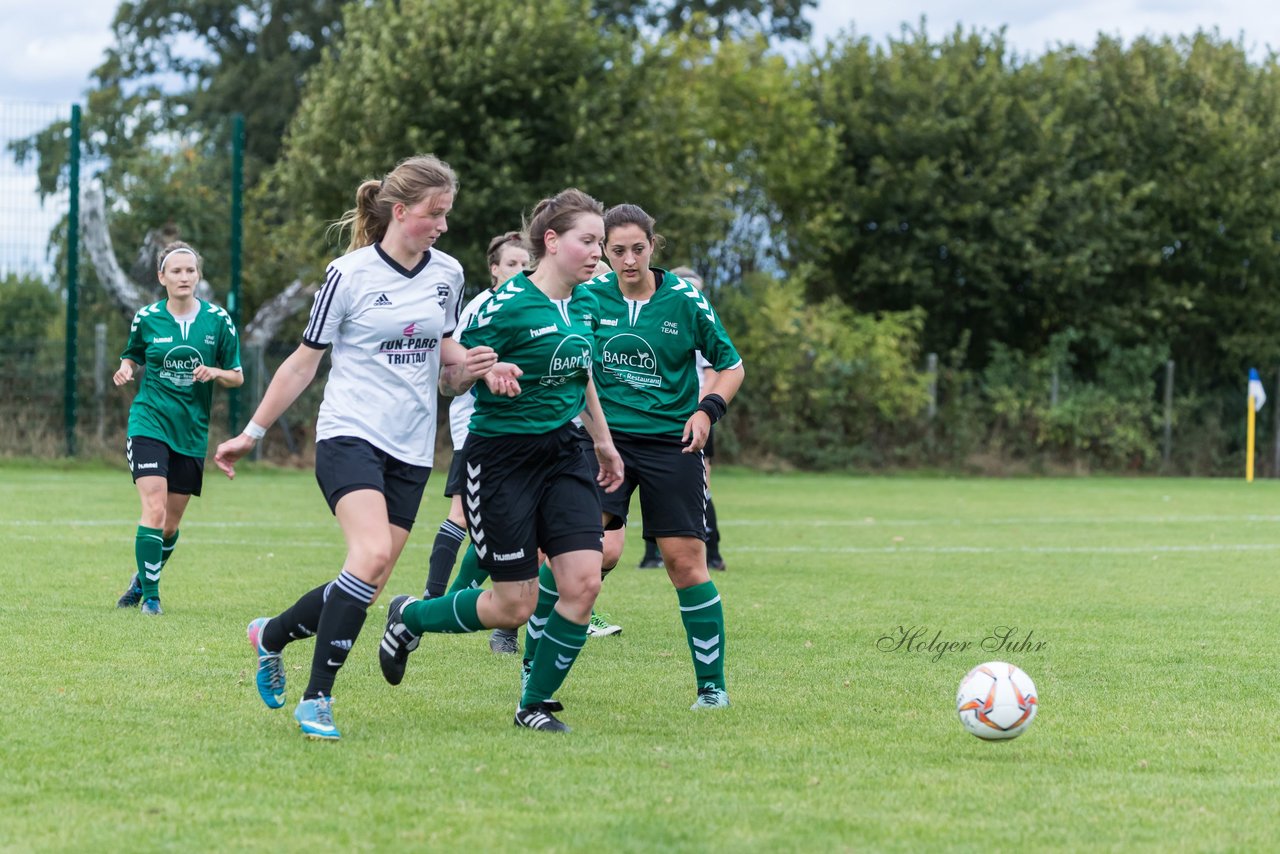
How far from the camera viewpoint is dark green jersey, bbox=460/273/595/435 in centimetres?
549

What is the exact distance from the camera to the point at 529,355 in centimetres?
550

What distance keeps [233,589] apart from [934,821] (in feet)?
20.2

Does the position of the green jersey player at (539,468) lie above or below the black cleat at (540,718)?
above

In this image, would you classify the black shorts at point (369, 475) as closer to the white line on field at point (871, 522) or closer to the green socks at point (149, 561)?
the green socks at point (149, 561)

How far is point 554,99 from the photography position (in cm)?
2361

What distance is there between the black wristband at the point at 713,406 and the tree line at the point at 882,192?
17444mm

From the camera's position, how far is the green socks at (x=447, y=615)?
222 inches

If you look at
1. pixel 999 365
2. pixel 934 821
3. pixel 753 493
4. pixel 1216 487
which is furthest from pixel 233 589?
pixel 999 365

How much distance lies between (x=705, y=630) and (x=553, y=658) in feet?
2.47

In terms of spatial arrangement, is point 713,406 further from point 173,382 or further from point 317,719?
point 173,382

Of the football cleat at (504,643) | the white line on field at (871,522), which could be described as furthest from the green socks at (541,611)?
the white line on field at (871,522)

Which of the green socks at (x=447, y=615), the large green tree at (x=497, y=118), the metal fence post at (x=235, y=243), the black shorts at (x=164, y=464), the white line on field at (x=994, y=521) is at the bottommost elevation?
the white line on field at (x=994, y=521)

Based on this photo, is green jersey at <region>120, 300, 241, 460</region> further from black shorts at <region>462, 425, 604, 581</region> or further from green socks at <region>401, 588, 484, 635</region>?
black shorts at <region>462, 425, 604, 581</region>

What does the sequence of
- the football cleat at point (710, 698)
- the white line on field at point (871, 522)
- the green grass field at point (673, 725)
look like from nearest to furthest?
the green grass field at point (673, 725) < the football cleat at point (710, 698) < the white line on field at point (871, 522)
